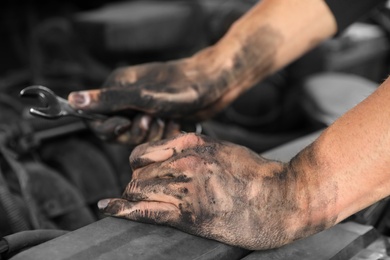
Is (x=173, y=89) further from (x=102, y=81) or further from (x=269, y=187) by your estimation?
(x=102, y=81)

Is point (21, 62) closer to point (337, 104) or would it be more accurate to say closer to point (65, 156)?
point (65, 156)

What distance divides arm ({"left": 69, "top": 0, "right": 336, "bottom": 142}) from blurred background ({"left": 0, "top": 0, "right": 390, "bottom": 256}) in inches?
5.8

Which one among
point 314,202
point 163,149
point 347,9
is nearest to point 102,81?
point 347,9

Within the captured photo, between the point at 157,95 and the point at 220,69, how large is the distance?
5.4 inches

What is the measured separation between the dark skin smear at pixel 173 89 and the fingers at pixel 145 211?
263mm

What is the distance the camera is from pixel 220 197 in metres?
0.77

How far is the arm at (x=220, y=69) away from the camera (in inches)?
41.6

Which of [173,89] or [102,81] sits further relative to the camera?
[102,81]

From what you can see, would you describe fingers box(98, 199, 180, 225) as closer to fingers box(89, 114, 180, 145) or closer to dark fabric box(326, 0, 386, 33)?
fingers box(89, 114, 180, 145)

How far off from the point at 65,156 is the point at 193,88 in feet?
1.40

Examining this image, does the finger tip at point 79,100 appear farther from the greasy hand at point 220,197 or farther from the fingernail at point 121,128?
the greasy hand at point 220,197

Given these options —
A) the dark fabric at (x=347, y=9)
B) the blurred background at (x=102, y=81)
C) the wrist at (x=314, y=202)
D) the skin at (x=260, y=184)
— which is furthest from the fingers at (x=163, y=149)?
the dark fabric at (x=347, y=9)

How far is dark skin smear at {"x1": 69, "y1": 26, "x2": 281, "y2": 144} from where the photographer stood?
3.46 ft

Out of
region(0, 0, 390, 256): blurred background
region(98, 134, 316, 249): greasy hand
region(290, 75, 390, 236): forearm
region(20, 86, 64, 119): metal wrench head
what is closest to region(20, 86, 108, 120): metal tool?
region(20, 86, 64, 119): metal wrench head
